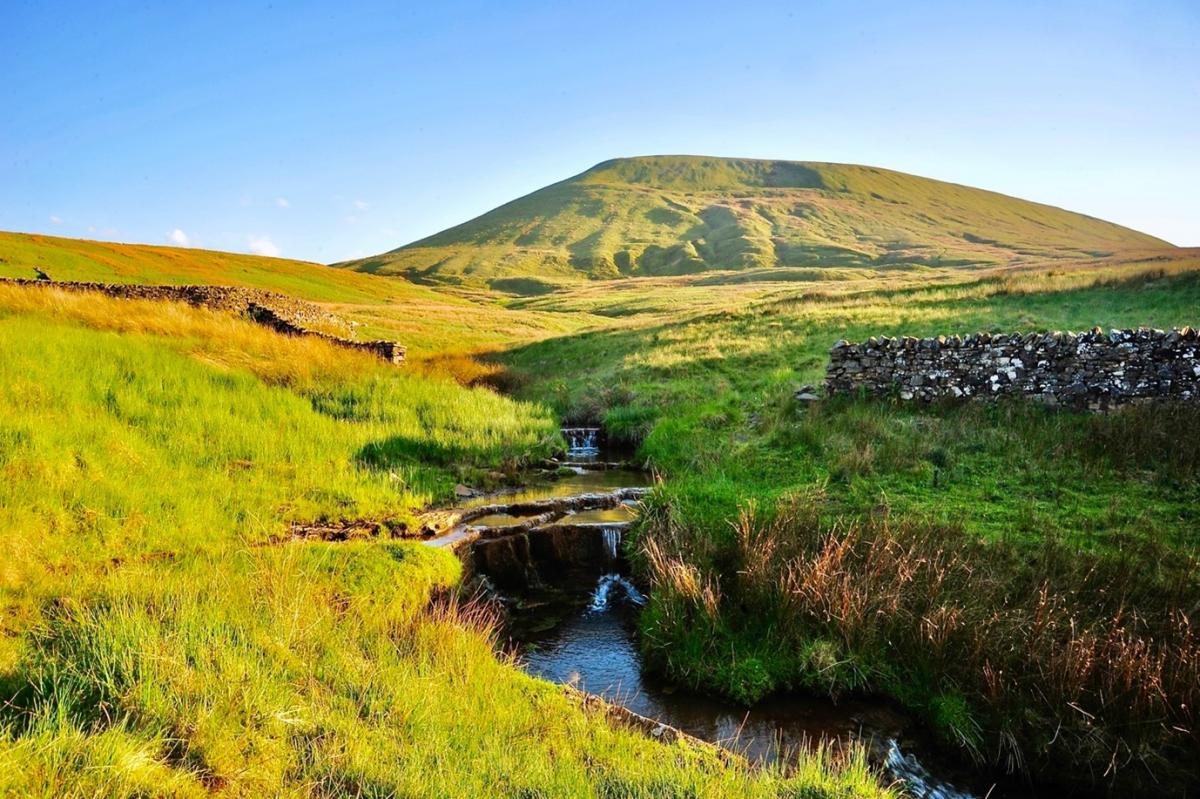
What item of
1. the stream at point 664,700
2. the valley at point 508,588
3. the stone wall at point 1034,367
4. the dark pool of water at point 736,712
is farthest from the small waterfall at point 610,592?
the stone wall at point 1034,367

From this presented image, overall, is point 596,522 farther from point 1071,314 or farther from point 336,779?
point 1071,314

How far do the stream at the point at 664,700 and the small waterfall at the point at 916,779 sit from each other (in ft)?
0.04

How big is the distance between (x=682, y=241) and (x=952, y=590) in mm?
184041

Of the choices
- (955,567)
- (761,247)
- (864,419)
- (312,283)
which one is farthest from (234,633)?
(761,247)

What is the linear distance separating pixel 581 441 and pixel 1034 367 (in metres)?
12.7

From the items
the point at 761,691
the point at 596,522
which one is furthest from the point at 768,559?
the point at 596,522

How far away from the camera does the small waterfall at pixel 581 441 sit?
20.2 meters

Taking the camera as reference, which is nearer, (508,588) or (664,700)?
(664,700)

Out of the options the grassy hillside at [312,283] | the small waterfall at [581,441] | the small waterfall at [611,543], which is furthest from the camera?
the grassy hillside at [312,283]

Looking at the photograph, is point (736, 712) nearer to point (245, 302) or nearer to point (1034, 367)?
point (1034, 367)

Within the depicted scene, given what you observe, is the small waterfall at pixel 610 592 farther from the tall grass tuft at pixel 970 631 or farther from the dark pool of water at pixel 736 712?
the tall grass tuft at pixel 970 631

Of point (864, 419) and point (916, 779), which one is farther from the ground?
point (864, 419)

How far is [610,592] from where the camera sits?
11.4m

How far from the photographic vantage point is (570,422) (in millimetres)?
23797
